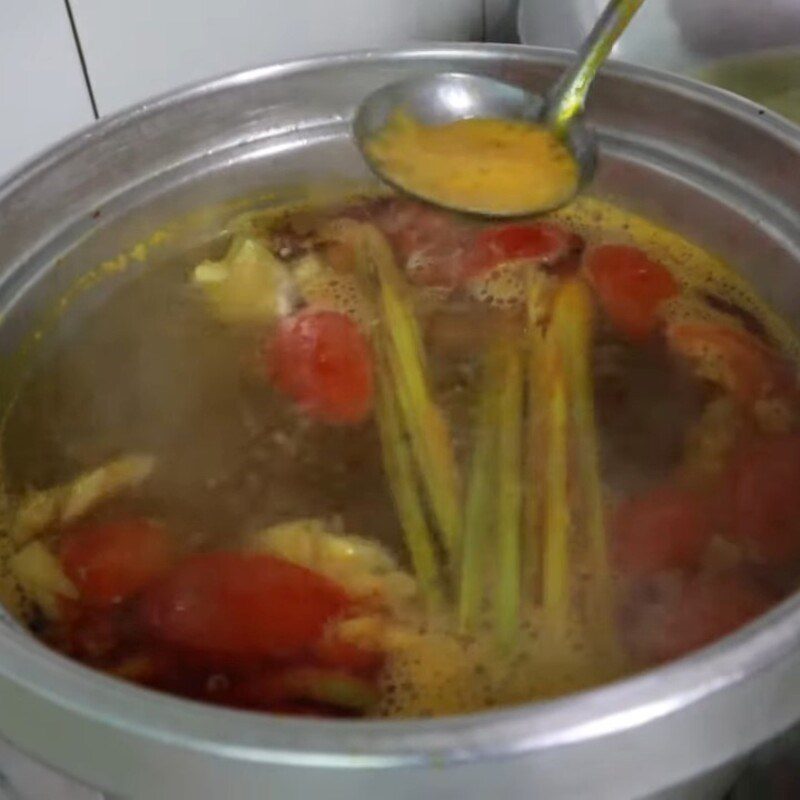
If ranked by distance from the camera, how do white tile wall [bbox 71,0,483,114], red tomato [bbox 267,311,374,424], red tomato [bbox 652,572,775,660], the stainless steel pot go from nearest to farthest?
the stainless steel pot < red tomato [bbox 652,572,775,660] < red tomato [bbox 267,311,374,424] < white tile wall [bbox 71,0,483,114]

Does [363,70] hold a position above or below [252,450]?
above

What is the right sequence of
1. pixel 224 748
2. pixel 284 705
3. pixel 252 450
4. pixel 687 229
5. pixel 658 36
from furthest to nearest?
pixel 658 36 < pixel 687 229 < pixel 252 450 < pixel 284 705 < pixel 224 748

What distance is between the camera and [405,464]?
0.63 m

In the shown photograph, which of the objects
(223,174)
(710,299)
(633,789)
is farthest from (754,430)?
(223,174)

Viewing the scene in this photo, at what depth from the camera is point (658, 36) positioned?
965 millimetres

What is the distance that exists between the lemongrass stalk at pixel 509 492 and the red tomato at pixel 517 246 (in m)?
0.07

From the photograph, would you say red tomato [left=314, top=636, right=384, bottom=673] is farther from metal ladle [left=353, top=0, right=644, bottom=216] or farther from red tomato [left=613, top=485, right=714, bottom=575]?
metal ladle [left=353, top=0, right=644, bottom=216]

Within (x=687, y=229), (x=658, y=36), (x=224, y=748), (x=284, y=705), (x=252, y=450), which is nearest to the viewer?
(x=224, y=748)

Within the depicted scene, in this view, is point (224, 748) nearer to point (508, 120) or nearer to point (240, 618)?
point (240, 618)

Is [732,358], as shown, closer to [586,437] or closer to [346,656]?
[586,437]

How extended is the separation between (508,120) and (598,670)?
1.29ft

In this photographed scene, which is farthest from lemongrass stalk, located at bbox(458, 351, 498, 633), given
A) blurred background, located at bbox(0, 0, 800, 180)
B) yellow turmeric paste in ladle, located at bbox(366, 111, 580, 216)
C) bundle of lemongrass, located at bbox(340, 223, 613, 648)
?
blurred background, located at bbox(0, 0, 800, 180)

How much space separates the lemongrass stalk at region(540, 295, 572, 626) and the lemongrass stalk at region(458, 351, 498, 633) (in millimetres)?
29

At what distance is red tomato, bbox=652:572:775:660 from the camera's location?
53 cm
